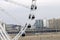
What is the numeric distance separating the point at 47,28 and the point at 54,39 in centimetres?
447

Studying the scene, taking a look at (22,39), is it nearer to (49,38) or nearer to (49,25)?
(49,38)

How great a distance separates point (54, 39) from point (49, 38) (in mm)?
341

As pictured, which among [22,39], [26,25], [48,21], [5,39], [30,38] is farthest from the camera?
[48,21]

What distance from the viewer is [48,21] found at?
20.5 meters

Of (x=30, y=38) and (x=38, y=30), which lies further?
(x=38, y=30)

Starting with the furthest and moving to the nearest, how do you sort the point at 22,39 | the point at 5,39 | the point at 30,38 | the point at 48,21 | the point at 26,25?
the point at 48,21 → the point at 30,38 → the point at 22,39 → the point at 26,25 → the point at 5,39

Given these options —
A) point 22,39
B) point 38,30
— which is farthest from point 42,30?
point 22,39

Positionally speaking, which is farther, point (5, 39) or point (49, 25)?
point (49, 25)

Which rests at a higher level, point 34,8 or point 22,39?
point 34,8

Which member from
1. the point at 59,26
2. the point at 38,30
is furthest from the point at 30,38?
the point at 59,26

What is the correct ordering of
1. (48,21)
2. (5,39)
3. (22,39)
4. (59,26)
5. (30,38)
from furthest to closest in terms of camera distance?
(59,26) → (48,21) → (30,38) → (22,39) → (5,39)

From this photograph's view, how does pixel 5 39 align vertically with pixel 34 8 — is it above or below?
below

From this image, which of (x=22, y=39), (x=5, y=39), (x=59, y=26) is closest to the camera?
(x=5, y=39)

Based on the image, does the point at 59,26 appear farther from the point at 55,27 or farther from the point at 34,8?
the point at 34,8
